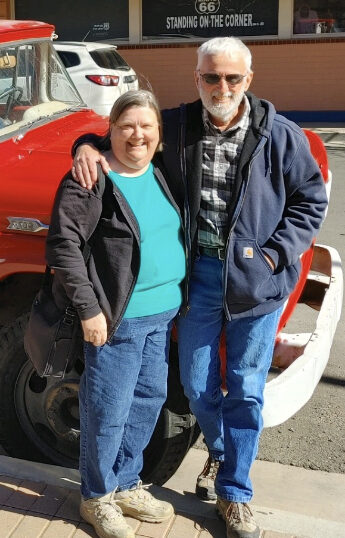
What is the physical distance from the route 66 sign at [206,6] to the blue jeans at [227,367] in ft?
46.7

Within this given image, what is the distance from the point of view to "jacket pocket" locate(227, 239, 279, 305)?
282 cm

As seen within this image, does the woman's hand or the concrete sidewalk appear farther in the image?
the concrete sidewalk

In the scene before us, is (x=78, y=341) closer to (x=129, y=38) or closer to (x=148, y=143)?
(x=148, y=143)

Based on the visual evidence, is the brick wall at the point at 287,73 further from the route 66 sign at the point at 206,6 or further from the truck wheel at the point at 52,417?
the truck wheel at the point at 52,417

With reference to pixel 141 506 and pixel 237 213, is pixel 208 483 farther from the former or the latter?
pixel 237 213

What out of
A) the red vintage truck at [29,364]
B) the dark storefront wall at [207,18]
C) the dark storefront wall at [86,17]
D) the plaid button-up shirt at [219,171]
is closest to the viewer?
the plaid button-up shirt at [219,171]

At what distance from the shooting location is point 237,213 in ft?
9.14

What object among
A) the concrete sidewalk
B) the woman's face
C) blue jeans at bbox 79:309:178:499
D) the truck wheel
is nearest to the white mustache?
the woman's face

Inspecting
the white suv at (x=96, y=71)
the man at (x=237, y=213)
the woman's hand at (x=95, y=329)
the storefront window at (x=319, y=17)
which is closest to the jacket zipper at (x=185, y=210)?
the man at (x=237, y=213)

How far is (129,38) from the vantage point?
16.9 m

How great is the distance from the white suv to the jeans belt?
1055 centimetres

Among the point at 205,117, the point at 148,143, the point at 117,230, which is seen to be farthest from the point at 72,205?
the point at 205,117

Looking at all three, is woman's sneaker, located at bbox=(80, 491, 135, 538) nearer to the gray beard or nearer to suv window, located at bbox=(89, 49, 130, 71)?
the gray beard

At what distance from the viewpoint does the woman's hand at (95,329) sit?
2.80 m
